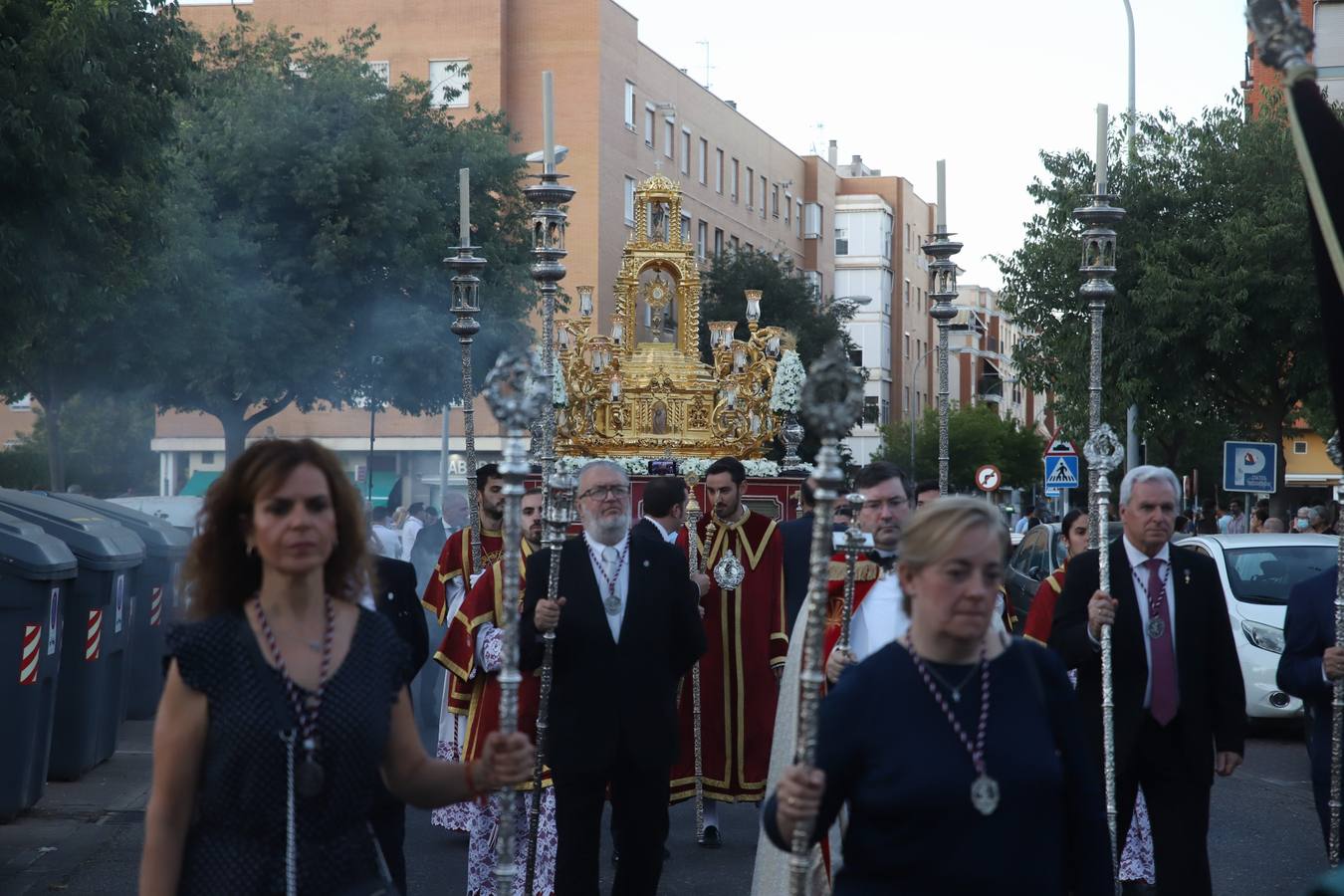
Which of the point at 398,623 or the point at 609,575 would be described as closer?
the point at 609,575

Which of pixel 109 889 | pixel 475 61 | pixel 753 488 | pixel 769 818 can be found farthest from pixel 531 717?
pixel 475 61

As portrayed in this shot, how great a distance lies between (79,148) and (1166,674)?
10.9 m

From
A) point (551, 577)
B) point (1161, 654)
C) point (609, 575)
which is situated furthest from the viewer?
point (609, 575)

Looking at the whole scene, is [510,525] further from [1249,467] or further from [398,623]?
[1249,467]

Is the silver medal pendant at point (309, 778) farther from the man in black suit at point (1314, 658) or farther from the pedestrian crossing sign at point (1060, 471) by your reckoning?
the pedestrian crossing sign at point (1060, 471)

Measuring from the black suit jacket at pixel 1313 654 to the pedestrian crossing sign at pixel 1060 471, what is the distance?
2337cm

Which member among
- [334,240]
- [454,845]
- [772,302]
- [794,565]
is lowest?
[454,845]

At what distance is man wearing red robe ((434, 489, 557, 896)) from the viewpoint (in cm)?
774

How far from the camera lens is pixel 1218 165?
1129 inches

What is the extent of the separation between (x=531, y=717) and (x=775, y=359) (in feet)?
42.8

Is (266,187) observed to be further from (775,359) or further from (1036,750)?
(1036,750)

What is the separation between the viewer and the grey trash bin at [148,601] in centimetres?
1472

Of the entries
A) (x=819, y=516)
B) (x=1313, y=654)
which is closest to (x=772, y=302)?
(x=1313, y=654)

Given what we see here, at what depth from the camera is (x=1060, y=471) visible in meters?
31.0
